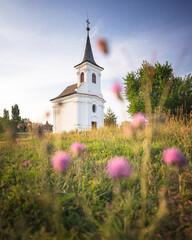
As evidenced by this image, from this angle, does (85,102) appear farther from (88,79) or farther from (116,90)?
(116,90)

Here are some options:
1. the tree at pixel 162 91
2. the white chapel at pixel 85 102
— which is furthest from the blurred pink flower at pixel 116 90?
the white chapel at pixel 85 102

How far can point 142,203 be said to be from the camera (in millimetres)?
1248

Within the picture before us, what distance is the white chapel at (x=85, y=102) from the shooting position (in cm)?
1734

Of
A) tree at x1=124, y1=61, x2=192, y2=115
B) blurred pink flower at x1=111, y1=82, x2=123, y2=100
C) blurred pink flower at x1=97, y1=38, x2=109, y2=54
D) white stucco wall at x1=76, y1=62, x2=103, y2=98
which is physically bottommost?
blurred pink flower at x1=111, y1=82, x2=123, y2=100

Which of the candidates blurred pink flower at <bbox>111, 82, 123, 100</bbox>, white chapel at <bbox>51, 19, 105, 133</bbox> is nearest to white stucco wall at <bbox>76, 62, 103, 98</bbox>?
white chapel at <bbox>51, 19, 105, 133</bbox>

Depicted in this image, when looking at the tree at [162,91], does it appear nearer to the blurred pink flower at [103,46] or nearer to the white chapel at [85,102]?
the white chapel at [85,102]

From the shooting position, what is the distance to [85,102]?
1781cm

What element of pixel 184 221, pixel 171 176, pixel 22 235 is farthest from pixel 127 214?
pixel 171 176

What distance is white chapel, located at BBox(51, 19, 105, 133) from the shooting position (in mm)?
17344

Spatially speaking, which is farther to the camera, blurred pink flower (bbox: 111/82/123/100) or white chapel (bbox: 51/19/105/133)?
white chapel (bbox: 51/19/105/133)

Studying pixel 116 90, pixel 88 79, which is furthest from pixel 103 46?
pixel 88 79

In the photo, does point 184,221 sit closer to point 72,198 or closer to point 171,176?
point 171,176

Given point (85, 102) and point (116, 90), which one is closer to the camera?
point (116, 90)

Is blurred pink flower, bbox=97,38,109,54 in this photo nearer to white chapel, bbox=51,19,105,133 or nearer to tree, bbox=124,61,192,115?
tree, bbox=124,61,192,115
